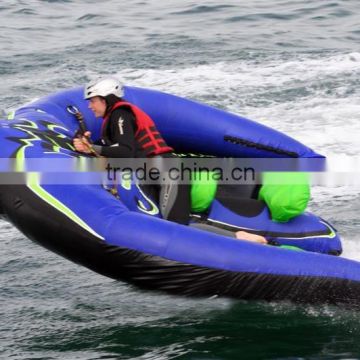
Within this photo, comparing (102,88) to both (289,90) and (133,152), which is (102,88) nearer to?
(133,152)

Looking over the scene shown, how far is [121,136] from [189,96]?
4344 mm

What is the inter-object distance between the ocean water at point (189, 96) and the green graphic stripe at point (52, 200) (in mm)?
786

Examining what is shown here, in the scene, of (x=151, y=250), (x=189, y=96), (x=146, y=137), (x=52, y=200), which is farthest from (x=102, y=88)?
(x=189, y=96)

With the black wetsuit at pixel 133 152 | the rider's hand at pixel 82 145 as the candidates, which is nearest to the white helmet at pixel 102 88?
the black wetsuit at pixel 133 152

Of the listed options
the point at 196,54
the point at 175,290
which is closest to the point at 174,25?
the point at 196,54

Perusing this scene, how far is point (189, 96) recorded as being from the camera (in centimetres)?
1071

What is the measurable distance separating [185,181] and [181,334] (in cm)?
112

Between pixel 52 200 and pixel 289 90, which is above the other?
pixel 289 90

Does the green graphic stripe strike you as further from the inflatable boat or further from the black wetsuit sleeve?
the black wetsuit sleeve

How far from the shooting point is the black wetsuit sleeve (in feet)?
21.1

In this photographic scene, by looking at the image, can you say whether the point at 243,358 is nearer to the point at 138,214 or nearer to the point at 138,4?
the point at 138,214

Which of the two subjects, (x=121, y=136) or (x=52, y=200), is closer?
(x=52, y=200)

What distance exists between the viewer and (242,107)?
1038cm

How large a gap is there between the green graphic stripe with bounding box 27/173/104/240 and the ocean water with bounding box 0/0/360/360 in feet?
2.58
